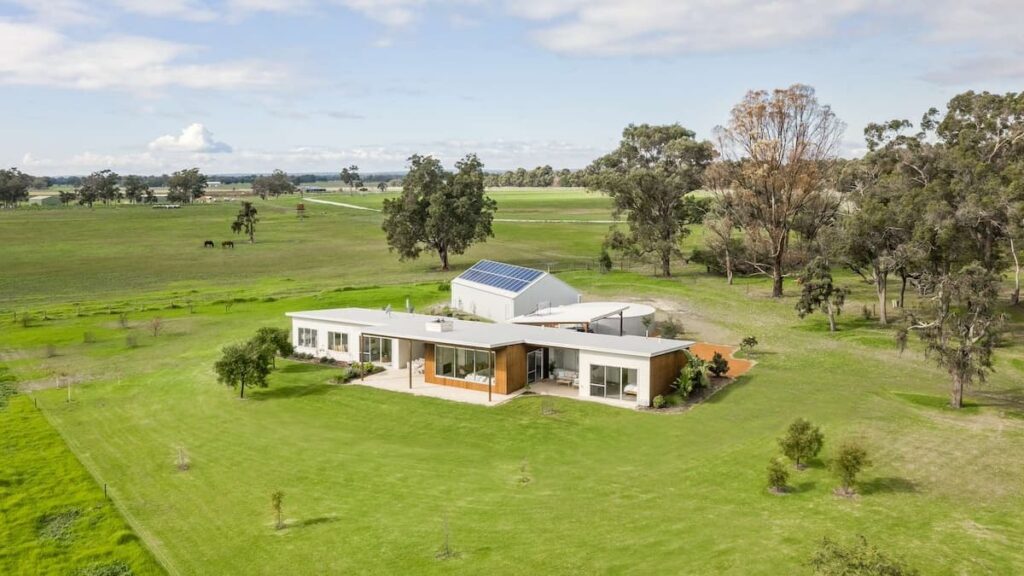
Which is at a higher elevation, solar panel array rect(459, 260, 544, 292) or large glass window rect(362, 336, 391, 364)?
solar panel array rect(459, 260, 544, 292)

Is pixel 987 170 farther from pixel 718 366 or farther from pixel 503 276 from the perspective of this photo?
pixel 503 276

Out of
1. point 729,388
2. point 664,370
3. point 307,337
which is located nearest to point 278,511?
point 664,370

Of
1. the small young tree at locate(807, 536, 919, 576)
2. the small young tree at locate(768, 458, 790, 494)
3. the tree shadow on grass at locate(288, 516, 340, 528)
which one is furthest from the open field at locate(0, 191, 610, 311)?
the small young tree at locate(807, 536, 919, 576)

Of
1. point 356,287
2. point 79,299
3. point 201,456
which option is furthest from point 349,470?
point 79,299

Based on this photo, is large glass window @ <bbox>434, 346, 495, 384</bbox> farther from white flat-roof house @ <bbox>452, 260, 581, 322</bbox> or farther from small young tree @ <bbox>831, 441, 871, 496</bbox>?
small young tree @ <bbox>831, 441, 871, 496</bbox>

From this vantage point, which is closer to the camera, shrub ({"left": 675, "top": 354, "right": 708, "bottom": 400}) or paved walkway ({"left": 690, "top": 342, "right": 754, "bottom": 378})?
shrub ({"left": 675, "top": 354, "right": 708, "bottom": 400})

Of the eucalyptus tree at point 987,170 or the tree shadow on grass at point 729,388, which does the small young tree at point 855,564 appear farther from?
the eucalyptus tree at point 987,170

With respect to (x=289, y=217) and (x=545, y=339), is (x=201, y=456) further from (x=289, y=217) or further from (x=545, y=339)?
(x=289, y=217)
